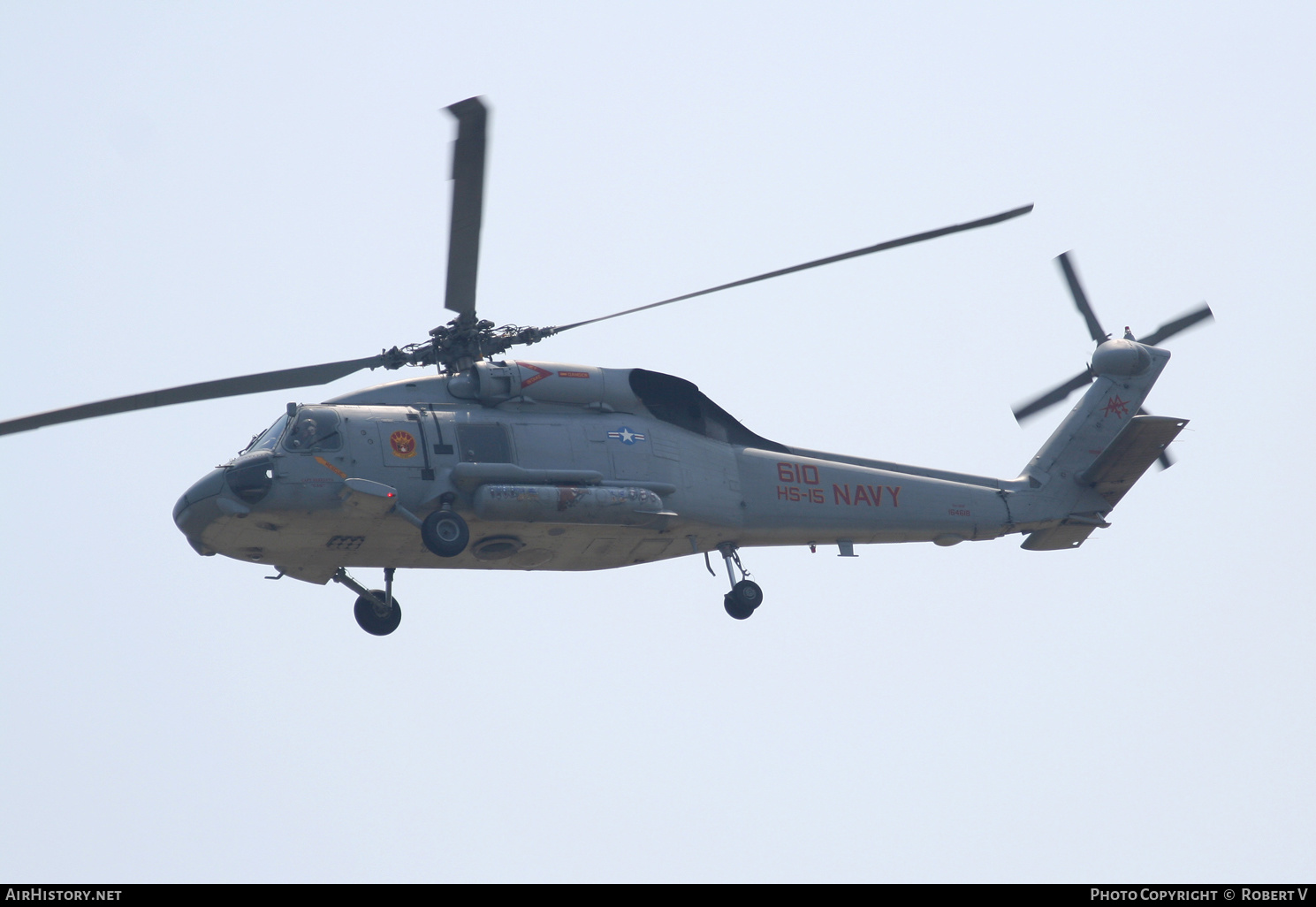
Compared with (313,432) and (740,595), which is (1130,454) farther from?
(313,432)

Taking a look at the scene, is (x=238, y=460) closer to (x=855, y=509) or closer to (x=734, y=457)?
(x=734, y=457)

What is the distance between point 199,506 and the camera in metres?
21.8

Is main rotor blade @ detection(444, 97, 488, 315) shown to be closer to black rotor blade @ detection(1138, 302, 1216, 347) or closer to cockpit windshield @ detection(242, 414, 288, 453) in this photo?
cockpit windshield @ detection(242, 414, 288, 453)

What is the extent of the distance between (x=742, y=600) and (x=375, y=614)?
573 centimetres

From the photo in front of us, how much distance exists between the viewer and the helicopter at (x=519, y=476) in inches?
858

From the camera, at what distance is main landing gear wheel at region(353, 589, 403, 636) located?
24.3 m

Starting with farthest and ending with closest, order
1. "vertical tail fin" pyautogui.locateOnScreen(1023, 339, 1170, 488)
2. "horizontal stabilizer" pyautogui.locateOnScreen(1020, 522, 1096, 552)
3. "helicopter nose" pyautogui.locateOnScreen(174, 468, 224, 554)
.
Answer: "vertical tail fin" pyautogui.locateOnScreen(1023, 339, 1170, 488)
"horizontal stabilizer" pyautogui.locateOnScreen(1020, 522, 1096, 552)
"helicopter nose" pyautogui.locateOnScreen(174, 468, 224, 554)

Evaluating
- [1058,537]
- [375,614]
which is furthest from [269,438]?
[1058,537]

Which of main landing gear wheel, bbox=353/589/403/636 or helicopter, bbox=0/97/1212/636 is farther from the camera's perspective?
main landing gear wheel, bbox=353/589/403/636

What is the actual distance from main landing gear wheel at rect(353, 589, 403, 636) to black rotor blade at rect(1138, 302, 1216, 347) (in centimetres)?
1496

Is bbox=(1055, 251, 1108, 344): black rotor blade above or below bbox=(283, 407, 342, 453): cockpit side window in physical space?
above

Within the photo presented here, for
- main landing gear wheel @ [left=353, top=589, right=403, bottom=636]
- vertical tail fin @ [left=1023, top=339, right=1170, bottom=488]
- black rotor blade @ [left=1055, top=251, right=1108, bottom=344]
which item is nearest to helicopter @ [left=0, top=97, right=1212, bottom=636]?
main landing gear wheel @ [left=353, top=589, right=403, bottom=636]
